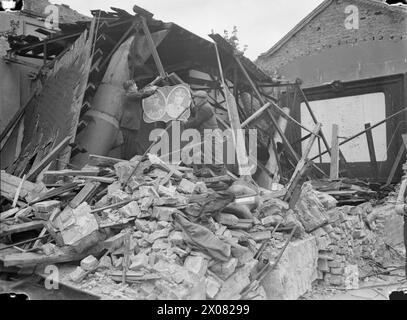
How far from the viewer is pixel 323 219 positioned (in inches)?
194

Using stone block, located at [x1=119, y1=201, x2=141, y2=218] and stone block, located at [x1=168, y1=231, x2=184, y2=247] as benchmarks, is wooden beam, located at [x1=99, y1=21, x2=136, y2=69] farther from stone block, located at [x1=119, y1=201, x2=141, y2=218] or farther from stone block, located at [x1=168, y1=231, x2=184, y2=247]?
stone block, located at [x1=168, y1=231, x2=184, y2=247]

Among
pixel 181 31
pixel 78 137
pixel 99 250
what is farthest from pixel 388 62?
pixel 99 250

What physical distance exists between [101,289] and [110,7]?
4.94 metres

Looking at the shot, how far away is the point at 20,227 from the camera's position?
150 inches

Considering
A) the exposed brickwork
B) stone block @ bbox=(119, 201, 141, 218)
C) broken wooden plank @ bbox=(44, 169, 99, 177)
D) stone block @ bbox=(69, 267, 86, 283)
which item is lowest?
stone block @ bbox=(69, 267, 86, 283)

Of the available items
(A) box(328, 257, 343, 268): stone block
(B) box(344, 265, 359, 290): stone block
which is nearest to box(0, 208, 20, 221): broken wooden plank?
(A) box(328, 257, 343, 268): stone block

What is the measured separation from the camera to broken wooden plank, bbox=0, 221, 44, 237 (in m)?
3.74

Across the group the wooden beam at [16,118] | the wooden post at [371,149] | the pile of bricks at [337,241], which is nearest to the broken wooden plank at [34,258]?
the pile of bricks at [337,241]

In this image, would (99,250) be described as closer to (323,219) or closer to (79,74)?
(323,219)

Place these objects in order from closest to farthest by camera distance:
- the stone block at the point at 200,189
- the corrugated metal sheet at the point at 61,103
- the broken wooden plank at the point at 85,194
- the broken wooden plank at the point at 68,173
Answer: the broken wooden plank at the point at 85,194 < the stone block at the point at 200,189 < the broken wooden plank at the point at 68,173 < the corrugated metal sheet at the point at 61,103

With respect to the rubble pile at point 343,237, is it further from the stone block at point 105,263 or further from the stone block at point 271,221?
the stone block at point 105,263

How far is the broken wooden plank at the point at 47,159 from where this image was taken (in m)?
5.14

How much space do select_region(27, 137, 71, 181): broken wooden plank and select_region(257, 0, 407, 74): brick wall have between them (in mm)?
12085

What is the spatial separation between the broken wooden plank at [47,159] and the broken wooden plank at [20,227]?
140 centimetres
